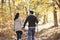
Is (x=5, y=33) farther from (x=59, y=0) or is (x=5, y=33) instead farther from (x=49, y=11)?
(x=59, y=0)

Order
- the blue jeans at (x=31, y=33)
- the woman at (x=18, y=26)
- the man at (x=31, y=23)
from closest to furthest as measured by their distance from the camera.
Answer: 1. the woman at (x=18, y=26)
2. the man at (x=31, y=23)
3. the blue jeans at (x=31, y=33)

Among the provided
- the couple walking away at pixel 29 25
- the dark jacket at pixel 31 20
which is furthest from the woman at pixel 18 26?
the dark jacket at pixel 31 20

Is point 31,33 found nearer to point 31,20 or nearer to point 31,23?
point 31,23

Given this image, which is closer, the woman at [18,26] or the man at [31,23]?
the woman at [18,26]

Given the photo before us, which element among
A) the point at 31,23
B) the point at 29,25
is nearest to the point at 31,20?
the point at 31,23

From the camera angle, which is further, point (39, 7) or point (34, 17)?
point (39, 7)

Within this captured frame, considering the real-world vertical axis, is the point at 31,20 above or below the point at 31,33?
above

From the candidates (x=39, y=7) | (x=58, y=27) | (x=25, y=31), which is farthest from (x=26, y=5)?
(x=58, y=27)

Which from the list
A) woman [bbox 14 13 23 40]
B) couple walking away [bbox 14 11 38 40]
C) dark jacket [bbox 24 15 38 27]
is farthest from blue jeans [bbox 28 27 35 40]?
woman [bbox 14 13 23 40]

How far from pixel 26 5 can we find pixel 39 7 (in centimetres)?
49

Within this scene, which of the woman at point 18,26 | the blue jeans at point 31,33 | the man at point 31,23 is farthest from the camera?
the blue jeans at point 31,33

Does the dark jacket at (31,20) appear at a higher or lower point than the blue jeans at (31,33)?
higher

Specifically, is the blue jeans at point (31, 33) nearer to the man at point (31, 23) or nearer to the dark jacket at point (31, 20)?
the man at point (31, 23)

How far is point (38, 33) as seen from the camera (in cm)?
749
